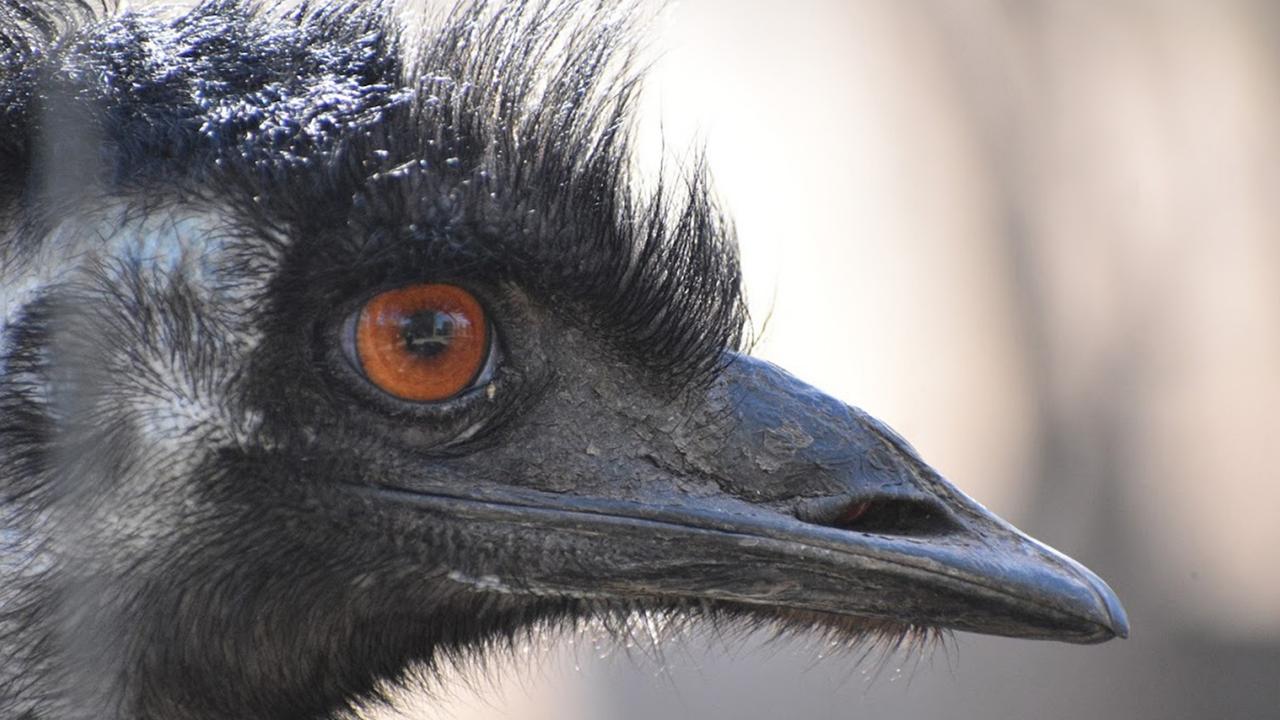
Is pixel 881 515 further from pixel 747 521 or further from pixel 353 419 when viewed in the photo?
pixel 353 419

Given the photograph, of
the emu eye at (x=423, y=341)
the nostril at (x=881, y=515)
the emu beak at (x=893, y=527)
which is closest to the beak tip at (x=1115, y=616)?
the emu beak at (x=893, y=527)

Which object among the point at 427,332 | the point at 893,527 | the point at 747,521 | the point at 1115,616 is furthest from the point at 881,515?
the point at 427,332

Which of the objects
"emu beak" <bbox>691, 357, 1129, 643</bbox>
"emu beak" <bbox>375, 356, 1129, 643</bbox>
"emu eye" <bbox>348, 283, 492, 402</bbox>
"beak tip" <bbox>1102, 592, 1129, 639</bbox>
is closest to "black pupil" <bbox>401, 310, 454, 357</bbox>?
"emu eye" <bbox>348, 283, 492, 402</bbox>

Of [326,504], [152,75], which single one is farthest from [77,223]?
[326,504]

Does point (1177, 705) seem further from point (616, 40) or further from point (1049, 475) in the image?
point (616, 40)

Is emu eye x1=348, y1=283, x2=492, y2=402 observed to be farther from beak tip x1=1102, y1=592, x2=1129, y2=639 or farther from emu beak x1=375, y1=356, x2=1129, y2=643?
beak tip x1=1102, y1=592, x2=1129, y2=639
